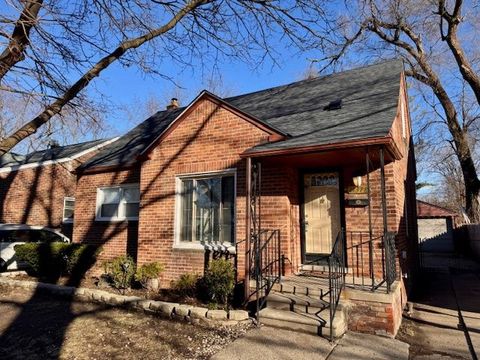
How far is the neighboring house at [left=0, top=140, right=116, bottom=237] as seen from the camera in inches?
622

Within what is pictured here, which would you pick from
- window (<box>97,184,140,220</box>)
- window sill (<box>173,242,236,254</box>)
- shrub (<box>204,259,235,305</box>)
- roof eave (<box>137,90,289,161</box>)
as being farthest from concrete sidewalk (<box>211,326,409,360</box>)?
window (<box>97,184,140,220</box>)

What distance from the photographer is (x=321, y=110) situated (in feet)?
28.2

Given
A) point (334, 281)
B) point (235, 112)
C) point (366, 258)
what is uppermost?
point (235, 112)

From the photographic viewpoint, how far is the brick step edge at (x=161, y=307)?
232 inches

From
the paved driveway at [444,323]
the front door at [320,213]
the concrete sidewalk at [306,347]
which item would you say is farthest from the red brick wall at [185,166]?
the paved driveway at [444,323]

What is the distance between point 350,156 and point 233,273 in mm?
3138

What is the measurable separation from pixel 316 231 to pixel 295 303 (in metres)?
2.18

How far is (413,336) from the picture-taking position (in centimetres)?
577

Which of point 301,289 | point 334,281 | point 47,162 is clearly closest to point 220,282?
point 301,289

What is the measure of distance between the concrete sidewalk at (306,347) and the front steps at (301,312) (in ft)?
0.42

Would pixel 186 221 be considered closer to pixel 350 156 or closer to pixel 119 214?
pixel 119 214

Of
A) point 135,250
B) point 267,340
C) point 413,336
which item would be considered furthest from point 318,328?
point 135,250

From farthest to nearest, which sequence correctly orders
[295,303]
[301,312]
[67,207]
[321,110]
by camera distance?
[67,207], [321,110], [295,303], [301,312]

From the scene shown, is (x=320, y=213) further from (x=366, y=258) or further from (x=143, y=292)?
(x=143, y=292)
